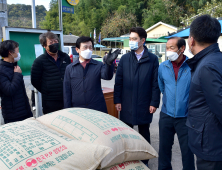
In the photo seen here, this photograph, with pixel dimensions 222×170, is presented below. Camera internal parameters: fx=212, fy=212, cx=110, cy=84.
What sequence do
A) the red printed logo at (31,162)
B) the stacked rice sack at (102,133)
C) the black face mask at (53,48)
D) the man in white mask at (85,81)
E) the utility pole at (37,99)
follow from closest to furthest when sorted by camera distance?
1. the red printed logo at (31,162)
2. the stacked rice sack at (102,133)
3. the man in white mask at (85,81)
4. the black face mask at (53,48)
5. the utility pole at (37,99)

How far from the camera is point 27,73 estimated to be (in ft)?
13.7

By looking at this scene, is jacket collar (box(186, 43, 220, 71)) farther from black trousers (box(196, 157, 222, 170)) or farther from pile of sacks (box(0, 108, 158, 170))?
pile of sacks (box(0, 108, 158, 170))

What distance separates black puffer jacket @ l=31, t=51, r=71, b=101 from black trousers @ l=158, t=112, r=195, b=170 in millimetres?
1528

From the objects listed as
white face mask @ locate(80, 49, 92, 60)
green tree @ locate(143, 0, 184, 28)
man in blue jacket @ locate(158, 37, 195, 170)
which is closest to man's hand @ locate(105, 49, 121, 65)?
white face mask @ locate(80, 49, 92, 60)

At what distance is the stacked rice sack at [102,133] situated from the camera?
1.84 metres

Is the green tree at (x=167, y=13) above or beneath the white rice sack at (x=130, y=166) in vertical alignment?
above

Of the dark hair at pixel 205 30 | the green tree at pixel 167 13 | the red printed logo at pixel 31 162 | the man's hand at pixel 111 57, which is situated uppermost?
the green tree at pixel 167 13

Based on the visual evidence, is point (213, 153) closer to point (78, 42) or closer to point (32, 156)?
point (32, 156)

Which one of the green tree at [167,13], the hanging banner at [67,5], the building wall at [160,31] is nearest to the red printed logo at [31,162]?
the hanging banner at [67,5]

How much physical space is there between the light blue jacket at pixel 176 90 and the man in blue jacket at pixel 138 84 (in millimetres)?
262

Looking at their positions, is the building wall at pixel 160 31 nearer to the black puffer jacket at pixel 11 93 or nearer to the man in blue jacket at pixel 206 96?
the black puffer jacket at pixel 11 93

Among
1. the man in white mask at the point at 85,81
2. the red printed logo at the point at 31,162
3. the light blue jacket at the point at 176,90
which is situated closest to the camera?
the red printed logo at the point at 31,162

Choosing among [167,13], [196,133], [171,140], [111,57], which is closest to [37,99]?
[111,57]

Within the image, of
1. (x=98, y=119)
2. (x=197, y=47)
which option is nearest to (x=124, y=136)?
(x=98, y=119)
